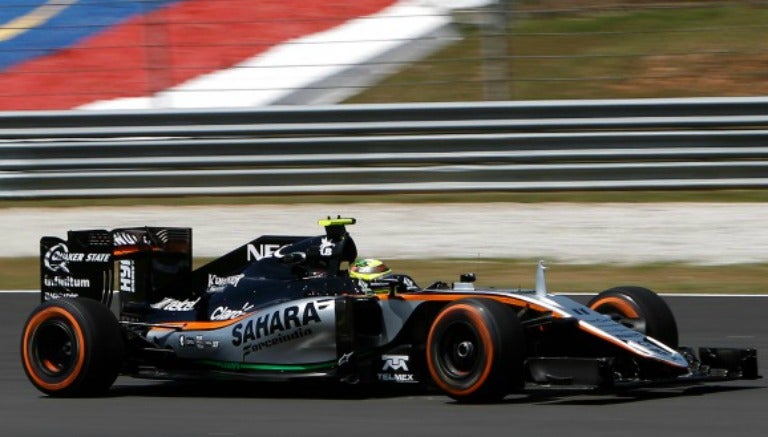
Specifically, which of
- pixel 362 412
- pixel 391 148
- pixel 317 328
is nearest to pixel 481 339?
pixel 362 412

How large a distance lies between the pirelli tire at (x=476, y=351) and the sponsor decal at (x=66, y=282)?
223cm

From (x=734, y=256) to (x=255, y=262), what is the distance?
618 cm

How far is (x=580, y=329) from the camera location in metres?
6.99

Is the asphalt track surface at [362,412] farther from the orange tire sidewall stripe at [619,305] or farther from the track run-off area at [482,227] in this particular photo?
the track run-off area at [482,227]

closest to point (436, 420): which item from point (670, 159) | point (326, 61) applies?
point (670, 159)

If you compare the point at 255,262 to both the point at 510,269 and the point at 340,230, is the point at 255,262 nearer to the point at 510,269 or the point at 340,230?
the point at 340,230

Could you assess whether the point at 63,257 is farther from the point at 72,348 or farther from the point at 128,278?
the point at 72,348

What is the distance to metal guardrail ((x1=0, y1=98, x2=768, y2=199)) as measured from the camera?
14.3 meters

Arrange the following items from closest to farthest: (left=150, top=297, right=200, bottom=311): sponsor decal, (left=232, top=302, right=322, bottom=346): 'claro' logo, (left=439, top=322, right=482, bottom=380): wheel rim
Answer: (left=439, top=322, right=482, bottom=380): wheel rim
(left=232, top=302, right=322, bottom=346): 'claro' logo
(left=150, top=297, right=200, bottom=311): sponsor decal

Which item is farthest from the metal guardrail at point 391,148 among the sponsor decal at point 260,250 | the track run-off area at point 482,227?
the sponsor decal at point 260,250

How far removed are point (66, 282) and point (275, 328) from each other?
145cm

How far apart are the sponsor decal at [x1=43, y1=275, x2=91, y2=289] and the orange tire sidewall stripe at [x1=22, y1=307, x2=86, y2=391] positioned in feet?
1.29

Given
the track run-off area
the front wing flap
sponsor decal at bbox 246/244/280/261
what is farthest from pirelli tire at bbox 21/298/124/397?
the track run-off area

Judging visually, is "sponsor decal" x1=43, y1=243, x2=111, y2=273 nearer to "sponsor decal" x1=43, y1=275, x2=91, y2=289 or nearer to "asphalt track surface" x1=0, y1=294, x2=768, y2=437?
"sponsor decal" x1=43, y1=275, x2=91, y2=289
